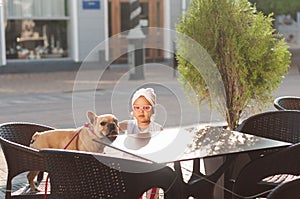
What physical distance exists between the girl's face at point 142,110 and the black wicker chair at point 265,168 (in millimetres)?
768

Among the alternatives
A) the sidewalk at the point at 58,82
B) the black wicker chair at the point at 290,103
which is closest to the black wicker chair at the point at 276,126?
the black wicker chair at the point at 290,103

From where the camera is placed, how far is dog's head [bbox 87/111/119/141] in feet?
13.0

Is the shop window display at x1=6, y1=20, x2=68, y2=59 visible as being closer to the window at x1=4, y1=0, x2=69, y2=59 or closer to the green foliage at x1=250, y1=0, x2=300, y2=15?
the window at x1=4, y1=0, x2=69, y2=59

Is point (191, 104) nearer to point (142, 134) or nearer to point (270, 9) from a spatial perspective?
point (142, 134)

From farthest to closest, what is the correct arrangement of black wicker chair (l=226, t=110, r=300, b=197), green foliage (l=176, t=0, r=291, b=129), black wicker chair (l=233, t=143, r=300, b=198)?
green foliage (l=176, t=0, r=291, b=129) → black wicker chair (l=226, t=110, r=300, b=197) → black wicker chair (l=233, t=143, r=300, b=198)

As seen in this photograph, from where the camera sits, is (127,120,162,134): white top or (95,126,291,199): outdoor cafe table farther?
(127,120,162,134): white top

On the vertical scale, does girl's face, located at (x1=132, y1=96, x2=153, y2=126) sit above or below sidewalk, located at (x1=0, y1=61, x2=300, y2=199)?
above

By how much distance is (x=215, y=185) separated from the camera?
4.24m

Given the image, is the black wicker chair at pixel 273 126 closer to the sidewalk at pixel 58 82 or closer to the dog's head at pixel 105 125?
the dog's head at pixel 105 125

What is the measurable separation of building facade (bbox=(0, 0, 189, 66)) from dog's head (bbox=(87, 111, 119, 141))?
16.2 m

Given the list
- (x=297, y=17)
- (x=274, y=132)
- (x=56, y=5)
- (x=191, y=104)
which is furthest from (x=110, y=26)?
(x=274, y=132)

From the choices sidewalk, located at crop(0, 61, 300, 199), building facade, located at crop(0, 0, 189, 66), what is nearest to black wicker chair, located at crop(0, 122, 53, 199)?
sidewalk, located at crop(0, 61, 300, 199)

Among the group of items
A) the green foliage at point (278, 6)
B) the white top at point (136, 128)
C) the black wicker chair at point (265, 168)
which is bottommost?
the black wicker chair at point (265, 168)

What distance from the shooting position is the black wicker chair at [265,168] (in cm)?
377
